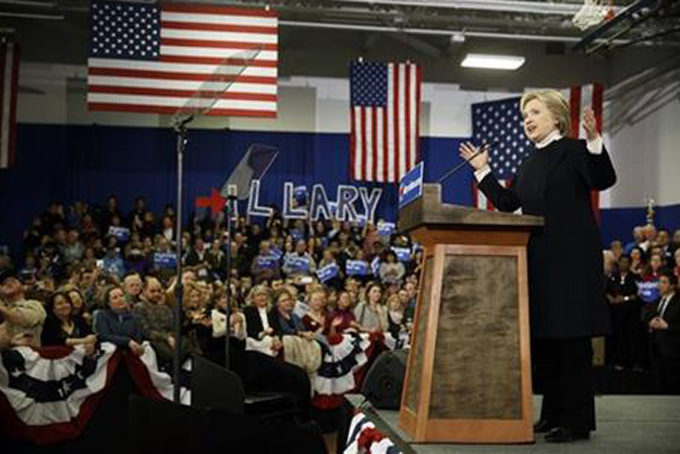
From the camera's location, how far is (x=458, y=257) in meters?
2.83

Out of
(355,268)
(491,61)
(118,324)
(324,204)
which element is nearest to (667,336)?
(355,268)

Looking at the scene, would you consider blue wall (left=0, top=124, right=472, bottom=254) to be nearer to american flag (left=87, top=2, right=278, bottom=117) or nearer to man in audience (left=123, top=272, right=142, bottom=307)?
american flag (left=87, top=2, right=278, bottom=117)

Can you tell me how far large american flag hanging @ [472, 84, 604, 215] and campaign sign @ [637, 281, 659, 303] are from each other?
4502 mm

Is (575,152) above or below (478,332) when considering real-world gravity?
above

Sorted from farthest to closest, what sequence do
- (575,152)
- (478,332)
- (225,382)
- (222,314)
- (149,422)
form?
1. (222,314)
2. (225,382)
3. (575,152)
4. (478,332)
5. (149,422)

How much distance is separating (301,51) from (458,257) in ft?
45.9

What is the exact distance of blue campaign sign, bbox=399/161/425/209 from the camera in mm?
2895

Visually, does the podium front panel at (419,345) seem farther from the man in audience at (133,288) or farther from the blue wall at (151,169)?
the blue wall at (151,169)

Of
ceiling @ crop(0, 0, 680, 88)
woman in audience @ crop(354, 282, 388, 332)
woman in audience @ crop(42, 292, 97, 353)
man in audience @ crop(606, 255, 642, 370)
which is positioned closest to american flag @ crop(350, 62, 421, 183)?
ceiling @ crop(0, 0, 680, 88)

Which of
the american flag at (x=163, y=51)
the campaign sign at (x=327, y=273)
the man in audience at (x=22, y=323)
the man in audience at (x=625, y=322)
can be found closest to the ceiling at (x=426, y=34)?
the american flag at (x=163, y=51)

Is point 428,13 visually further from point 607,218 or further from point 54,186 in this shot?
point 54,186

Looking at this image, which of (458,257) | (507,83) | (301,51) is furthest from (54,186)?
(458,257)

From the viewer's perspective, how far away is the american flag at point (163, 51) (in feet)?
35.2

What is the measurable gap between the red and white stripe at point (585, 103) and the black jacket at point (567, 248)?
1108 centimetres
